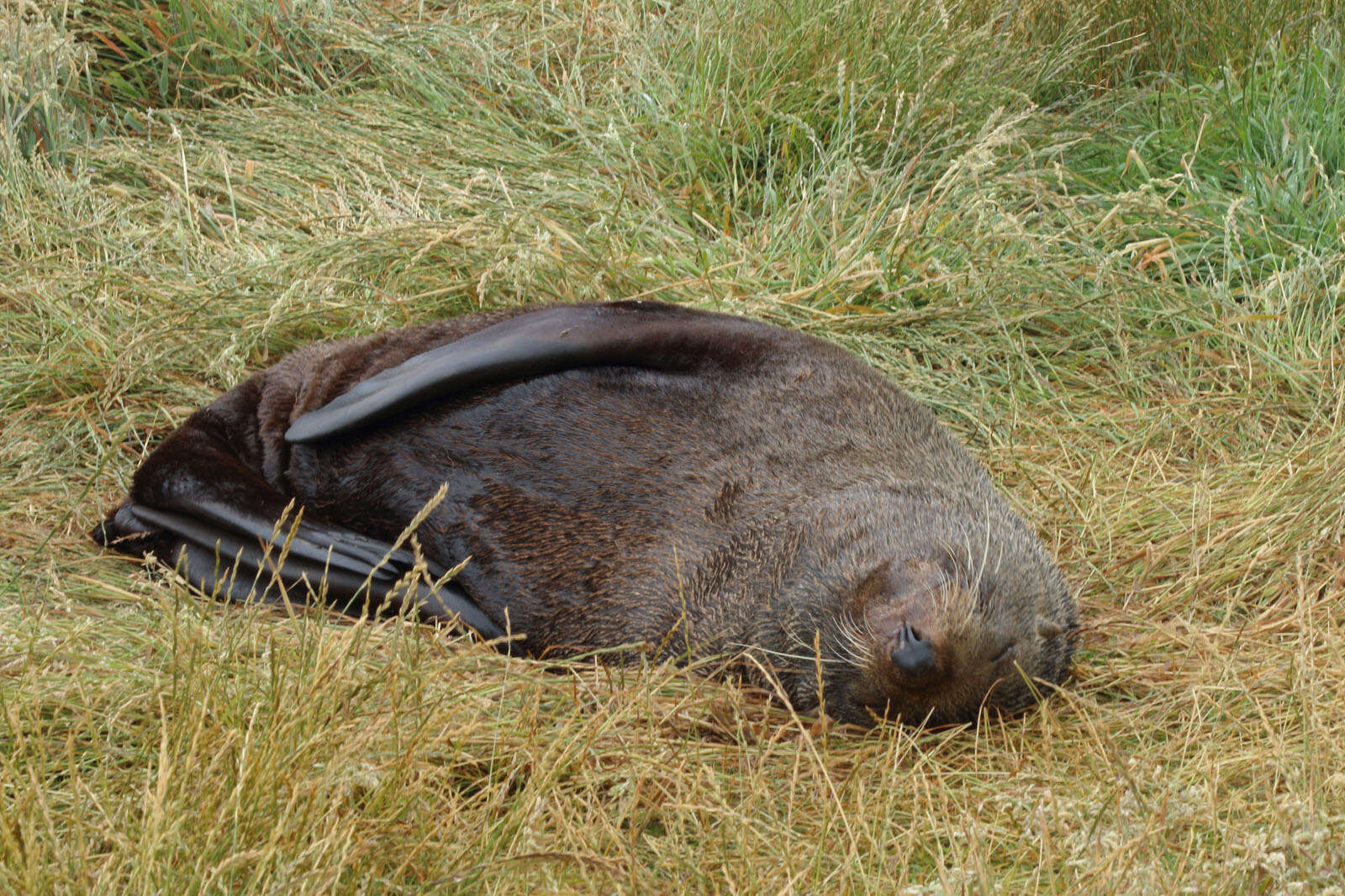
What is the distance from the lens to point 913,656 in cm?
273

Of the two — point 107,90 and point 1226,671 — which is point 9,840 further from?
point 107,90

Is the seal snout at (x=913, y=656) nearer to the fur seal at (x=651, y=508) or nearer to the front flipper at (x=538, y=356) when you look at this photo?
the fur seal at (x=651, y=508)

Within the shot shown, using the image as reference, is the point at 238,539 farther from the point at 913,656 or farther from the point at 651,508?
the point at 913,656

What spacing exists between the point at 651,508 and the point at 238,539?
1090 mm

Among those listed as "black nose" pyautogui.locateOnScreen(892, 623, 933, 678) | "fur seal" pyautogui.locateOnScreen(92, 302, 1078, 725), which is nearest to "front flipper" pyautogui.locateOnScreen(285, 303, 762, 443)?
"fur seal" pyautogui.locateOnScreen(92, 302, 1078, 725)

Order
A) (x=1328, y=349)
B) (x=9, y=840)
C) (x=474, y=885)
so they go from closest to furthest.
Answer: (x=9, y=840)
(x=474, y=885)
(x=1328, y=349)

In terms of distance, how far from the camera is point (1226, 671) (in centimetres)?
295

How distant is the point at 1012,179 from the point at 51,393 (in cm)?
318

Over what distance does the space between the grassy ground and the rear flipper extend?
0.14 meters

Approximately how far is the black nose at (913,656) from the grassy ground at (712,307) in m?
0.14

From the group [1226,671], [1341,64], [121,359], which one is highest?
[1341,64]


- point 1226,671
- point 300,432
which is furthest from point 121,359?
point 1226,671

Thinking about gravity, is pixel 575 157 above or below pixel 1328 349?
above

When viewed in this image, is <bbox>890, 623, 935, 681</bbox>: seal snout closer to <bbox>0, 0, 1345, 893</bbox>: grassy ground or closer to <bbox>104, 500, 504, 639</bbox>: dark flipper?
<bbox>0, 0, 1345, 893</bbox>: grassy ground
